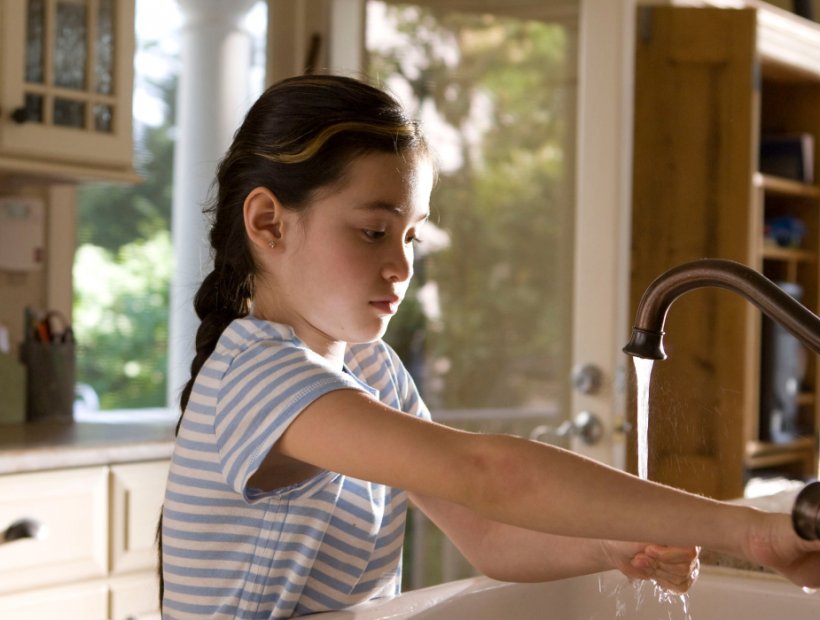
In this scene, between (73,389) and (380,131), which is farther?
(73,389)

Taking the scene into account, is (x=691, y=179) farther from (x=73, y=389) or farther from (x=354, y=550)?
(x=354, y=550)

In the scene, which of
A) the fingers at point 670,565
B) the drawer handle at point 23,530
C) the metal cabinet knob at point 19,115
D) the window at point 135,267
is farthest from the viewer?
the window at point 135,267

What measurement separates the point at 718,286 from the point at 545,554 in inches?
11.8

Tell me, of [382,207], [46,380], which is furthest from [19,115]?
[382,207]

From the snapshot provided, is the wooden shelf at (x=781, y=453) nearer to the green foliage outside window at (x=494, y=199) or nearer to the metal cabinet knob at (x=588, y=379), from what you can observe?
the green foliage outside window at (x=494, y=199)

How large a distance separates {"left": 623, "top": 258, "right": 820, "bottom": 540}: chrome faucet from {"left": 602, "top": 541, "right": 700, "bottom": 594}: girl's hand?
16 cm

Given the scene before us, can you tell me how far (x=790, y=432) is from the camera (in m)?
3.96

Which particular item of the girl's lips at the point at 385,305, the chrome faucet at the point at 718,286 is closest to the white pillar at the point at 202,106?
the girl's lips at the point at 385,305

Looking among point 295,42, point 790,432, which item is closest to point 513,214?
point 295,42

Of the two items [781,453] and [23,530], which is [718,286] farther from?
[781,453]

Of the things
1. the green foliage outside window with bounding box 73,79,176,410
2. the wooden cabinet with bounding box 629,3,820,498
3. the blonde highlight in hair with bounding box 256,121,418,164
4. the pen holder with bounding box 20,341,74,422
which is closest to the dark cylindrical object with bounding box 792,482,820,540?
the blonde highlight in hair with bounding box 256,121,418,164

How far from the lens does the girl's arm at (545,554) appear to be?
2.80 feet

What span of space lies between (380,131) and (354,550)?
33 cm

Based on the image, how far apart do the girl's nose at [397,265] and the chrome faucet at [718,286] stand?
18 centimetres
